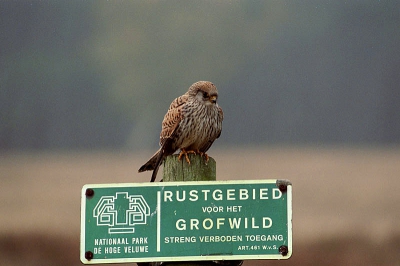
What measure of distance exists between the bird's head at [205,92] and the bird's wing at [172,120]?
88 mm

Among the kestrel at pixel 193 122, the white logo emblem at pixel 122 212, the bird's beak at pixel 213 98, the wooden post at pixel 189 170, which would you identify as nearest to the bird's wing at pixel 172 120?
the kestrel at pixel 193 122

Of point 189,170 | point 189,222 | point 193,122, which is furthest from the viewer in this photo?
point 193,122

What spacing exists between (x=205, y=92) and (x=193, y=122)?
240 millimetres

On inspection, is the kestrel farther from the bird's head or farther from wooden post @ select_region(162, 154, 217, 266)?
wooden post @ select_region(162, 154, 217, 266)

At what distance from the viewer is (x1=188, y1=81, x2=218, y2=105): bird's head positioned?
172 inches

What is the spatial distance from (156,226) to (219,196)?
31 cm

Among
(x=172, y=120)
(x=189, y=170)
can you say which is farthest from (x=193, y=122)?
(x=189, y=170)

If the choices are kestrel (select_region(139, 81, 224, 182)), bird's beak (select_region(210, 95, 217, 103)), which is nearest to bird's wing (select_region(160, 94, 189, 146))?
kestrel (select_region(139, 81, 224, 182))

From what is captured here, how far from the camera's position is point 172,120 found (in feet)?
14.4

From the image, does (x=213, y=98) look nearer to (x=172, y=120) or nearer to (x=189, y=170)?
(x=172, y=120)

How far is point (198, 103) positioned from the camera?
440 centimetres

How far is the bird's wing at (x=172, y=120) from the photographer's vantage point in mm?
4328

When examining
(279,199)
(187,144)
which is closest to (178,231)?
(279,199)

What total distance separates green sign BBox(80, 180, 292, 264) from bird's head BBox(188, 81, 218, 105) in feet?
5.71
